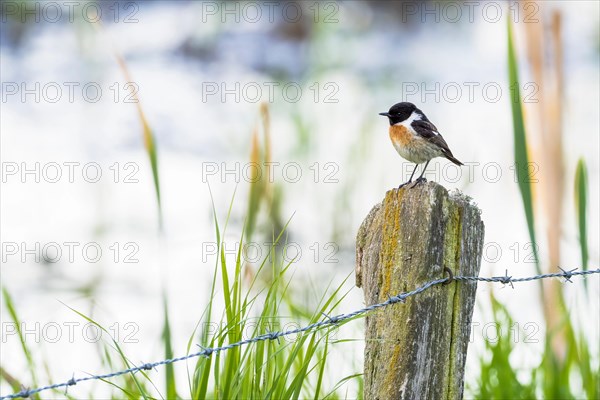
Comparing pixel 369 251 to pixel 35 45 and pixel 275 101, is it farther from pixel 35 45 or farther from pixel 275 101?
pixel 35 45

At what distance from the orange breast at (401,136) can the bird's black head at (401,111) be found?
0.20ft

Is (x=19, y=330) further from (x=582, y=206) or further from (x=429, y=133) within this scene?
(x=582, y=206)

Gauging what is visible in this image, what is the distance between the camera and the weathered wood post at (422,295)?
87.7 inches

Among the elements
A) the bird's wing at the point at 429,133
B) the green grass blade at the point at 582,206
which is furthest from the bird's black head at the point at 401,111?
the green grass blade at the point at 582,206

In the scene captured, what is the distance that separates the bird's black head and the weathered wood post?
3.80ft

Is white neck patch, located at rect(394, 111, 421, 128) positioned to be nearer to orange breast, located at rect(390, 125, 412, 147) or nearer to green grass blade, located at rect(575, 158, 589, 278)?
orange breast, located at rect(390, 125, 412, 147)

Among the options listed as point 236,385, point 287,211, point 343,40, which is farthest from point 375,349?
point 343,40

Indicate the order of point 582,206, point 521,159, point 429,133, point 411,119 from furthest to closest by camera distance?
1. point 411,119
2. point 429,133
3. point 582,206
4. point 521,159

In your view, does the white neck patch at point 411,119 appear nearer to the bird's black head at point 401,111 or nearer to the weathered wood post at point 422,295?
the bird's black head at point 401,111

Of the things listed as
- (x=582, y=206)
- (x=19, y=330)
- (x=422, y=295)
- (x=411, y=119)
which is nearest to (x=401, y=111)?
(x=411, y=119)

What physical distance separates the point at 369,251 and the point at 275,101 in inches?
324

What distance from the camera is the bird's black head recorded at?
3428 millimetres

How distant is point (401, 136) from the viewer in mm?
3373

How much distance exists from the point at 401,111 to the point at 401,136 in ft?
0.43
